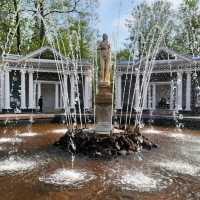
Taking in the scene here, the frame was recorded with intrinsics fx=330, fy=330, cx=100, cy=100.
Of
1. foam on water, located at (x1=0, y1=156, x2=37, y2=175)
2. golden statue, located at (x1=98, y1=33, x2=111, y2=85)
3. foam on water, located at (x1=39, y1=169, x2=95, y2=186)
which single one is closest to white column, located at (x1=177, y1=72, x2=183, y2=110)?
golden statue, located at (x1=98, y1=33, x2=111, y2=85)

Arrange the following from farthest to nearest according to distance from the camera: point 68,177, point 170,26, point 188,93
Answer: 1. point 170,26
2. point 188,93
3. point 68,177

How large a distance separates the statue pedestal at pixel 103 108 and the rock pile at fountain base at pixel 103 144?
0.64m

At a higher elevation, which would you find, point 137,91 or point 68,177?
point 137,91

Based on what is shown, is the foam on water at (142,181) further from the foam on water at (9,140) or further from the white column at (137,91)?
the white column at (137,91)

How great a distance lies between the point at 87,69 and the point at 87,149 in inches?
714

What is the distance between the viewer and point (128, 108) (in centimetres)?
2764

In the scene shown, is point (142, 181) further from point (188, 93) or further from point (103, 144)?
point (188, 93)

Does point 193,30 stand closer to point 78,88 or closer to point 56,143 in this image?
point 78,88

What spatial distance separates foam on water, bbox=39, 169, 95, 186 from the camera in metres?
7.02

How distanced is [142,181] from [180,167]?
1.74 meters

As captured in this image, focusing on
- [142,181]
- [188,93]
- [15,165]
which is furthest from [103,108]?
[188,93]

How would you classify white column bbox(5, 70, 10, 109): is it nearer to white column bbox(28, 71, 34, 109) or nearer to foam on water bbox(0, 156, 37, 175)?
white column bbox(28, 71, 34, 109)

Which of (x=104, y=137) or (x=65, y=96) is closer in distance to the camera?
(x=104, y=137)

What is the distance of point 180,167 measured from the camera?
27.8 feet
